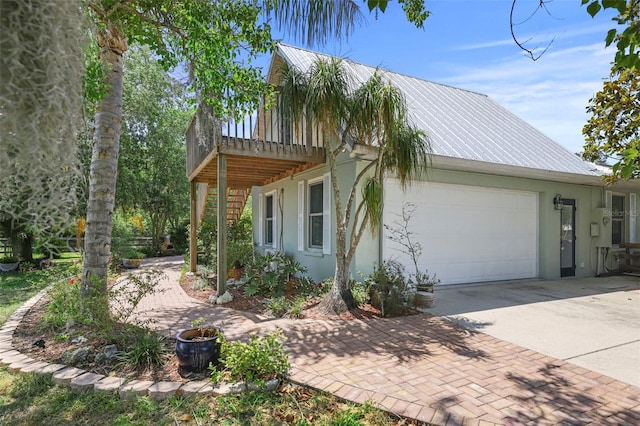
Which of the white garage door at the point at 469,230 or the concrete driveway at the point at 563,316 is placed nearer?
the concrete driveway at the point at 563,316

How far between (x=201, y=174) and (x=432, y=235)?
583cm

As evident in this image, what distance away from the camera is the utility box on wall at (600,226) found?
32.3 feet

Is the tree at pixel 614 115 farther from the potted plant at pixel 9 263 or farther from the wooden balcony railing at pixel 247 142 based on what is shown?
the potted plant at pixel 9 263

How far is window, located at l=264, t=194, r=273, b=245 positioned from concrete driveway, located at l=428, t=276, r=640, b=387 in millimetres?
5664

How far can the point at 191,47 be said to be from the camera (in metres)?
4.57

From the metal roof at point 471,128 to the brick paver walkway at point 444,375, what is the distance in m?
3.91

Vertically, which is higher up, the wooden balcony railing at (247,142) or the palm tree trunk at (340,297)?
the wooden balcony railing at (247,142)

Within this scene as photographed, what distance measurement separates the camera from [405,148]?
18.3 ft

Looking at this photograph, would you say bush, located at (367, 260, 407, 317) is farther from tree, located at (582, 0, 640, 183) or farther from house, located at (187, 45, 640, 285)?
tree, located at (582, 0, 640, 183)

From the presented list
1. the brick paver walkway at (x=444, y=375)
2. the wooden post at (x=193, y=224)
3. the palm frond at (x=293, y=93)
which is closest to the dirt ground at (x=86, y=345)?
the brick paver walkway at (x=444, y=375)

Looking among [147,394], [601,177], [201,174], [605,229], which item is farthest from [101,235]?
[605,229]

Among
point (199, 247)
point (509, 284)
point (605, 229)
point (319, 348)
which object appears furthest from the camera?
point (199, 247)

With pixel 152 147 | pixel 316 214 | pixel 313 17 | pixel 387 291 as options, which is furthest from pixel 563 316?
pixel 152 147

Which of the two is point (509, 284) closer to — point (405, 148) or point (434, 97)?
point (405, 148)
